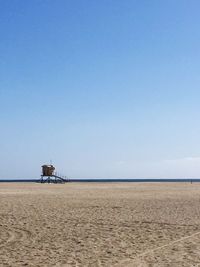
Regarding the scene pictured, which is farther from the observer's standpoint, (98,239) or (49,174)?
(49,174)

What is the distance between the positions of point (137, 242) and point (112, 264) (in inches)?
119

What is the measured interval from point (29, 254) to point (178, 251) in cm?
386

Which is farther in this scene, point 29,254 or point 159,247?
point 159,247

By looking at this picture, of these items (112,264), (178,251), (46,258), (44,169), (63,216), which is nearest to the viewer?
(112,264)

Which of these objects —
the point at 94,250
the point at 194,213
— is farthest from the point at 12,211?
the point at 94,250

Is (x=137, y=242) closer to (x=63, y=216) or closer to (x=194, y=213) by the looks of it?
(x=63, y=216)

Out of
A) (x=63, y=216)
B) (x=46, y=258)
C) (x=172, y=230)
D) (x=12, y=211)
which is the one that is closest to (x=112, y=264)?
(x=46, y=258)

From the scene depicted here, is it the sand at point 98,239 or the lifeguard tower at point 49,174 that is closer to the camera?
the sand at point 98,239

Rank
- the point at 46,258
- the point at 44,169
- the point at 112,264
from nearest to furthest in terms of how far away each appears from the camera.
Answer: the point at 112,264 → the point at 46,258 → the point at 44,169

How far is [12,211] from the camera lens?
69.4ft

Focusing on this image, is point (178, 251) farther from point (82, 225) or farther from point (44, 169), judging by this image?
point (44, 169)

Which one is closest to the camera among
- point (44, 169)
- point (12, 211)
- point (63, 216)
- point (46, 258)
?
point (46, 258)

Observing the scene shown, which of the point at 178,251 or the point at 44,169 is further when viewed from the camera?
the point at 44,169

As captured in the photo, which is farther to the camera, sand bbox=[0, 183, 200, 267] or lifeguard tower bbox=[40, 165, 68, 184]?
lifeguard tower bbox=[40, 165, 68, 184]
